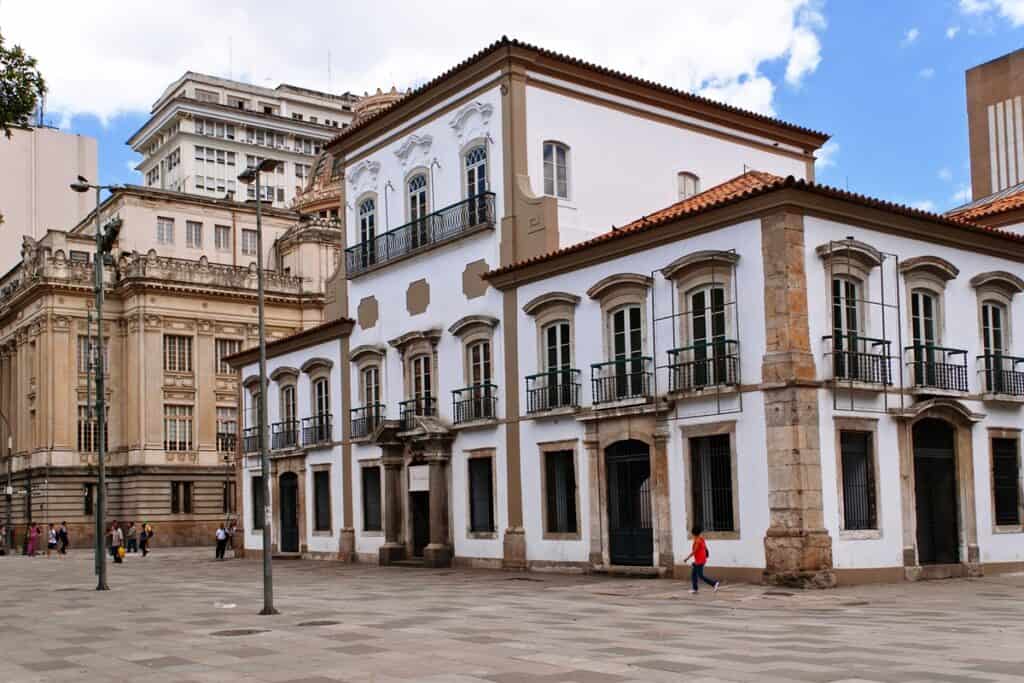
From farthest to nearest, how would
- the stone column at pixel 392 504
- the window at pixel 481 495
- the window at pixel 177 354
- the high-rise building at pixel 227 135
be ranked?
the high-rise building at pixel 227 135 < the window at pixel 177 354 < the stone column at pixel 392 504 < the window at pixel 481 495

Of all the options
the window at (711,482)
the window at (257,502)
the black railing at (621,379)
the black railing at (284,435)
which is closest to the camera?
the window at (711,482)

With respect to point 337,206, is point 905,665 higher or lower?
lower

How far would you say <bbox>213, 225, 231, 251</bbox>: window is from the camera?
76375 mm

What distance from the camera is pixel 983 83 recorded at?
61812 mm

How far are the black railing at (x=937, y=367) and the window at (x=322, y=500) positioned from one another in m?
20.6

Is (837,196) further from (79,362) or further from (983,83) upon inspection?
(79,362)

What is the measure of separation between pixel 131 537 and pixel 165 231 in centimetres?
2012

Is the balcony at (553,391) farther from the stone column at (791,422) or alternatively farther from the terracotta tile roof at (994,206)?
the terracotta tile roof at (994,206)

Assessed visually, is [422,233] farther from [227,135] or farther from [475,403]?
[227,135]

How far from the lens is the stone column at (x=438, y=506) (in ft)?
114

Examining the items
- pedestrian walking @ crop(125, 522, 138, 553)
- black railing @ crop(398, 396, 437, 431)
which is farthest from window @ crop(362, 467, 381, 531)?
pedestrian walking @ crop(125, 522, 138, 553)

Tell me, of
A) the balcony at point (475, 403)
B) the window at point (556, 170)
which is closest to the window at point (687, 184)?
the window at point (556, 170)

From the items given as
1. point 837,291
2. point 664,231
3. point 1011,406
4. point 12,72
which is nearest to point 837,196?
point 837,291

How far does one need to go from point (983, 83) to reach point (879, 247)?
39.9 m
